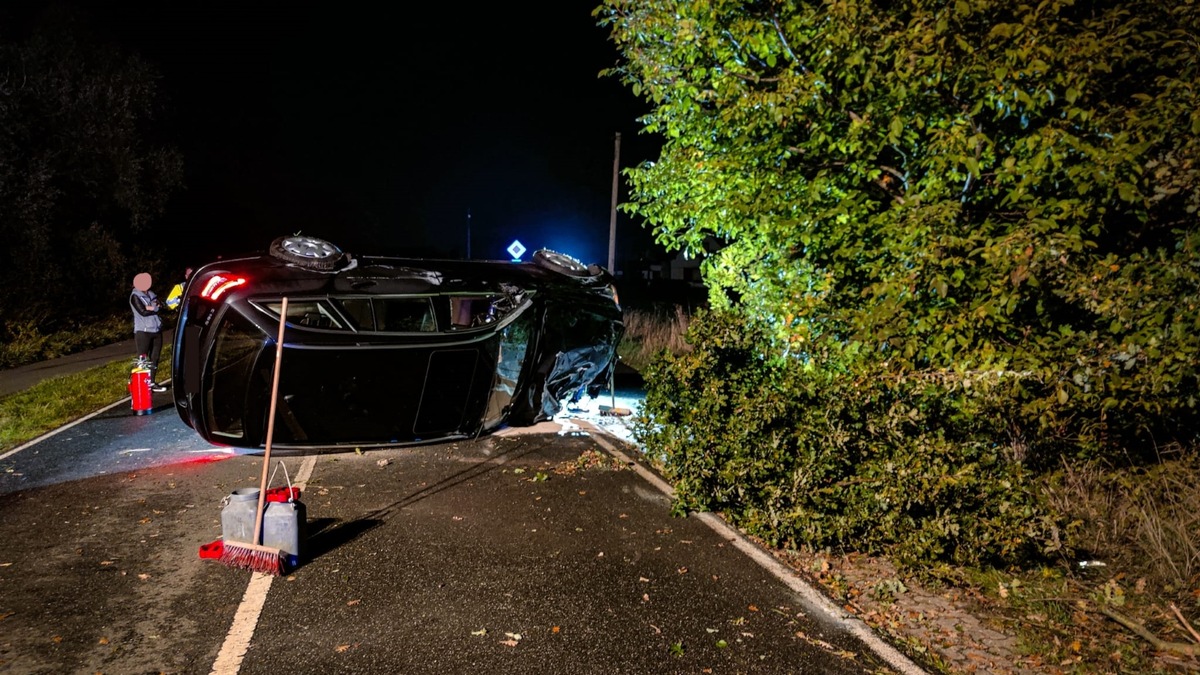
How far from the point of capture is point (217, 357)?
5797 millimetres

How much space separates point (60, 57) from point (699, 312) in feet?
69.2

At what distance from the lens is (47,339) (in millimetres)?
16078

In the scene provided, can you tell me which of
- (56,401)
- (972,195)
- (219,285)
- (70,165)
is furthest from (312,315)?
(70,165)

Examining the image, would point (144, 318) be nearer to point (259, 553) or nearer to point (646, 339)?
point (259, 553)

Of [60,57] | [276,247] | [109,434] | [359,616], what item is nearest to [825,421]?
[359,616]

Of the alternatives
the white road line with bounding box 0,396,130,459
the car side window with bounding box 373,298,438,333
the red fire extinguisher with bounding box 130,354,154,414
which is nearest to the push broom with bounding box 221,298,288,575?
the car side window with bounding box 373,298,438,333

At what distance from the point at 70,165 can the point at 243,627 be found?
2162 cm

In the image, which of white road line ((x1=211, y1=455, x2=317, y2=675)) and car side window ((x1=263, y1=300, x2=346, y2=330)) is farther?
car side window ((x1=263, y1=300, x2=346, y2=330))

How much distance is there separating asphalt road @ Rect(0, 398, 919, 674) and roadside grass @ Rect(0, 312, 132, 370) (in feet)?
33.0

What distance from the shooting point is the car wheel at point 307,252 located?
19.4ft

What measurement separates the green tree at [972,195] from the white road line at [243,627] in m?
3.47

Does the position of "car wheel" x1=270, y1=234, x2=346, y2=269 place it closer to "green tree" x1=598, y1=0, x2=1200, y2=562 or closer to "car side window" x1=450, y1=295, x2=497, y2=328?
"car side window" x1=450, y1=295, x2=497, y2=328

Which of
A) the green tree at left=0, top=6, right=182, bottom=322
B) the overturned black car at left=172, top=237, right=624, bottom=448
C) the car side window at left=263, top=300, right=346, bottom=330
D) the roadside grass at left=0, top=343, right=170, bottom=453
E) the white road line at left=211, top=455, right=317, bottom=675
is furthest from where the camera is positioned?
the green tree at left=0, top=6, right=182, bottom=322

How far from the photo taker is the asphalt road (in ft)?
12.3
